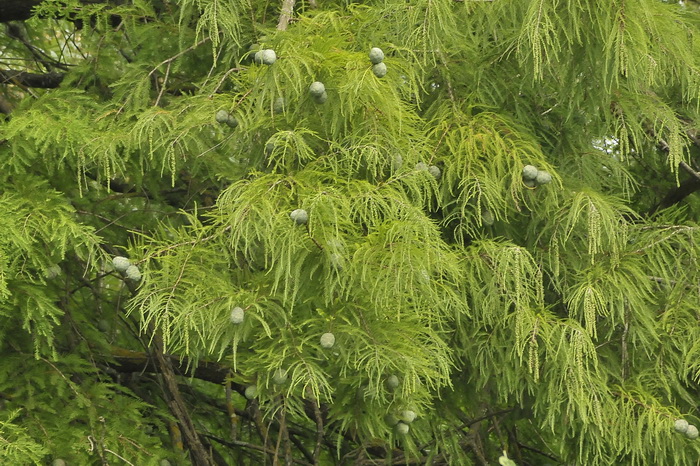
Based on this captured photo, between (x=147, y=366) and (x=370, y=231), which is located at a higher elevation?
(x=370, y=231)

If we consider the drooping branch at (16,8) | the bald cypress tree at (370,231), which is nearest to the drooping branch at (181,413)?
the bald cypress tree at (370,231)

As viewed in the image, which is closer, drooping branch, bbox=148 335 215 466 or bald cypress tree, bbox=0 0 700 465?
bald cypress tree, bbox=0 0 700 465

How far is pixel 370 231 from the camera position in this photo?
2078 mm

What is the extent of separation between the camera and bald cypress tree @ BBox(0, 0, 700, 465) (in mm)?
2098

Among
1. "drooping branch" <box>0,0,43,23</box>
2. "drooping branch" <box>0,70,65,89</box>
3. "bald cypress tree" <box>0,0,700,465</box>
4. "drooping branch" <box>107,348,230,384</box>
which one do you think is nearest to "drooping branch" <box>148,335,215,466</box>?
"bald cypress tree" <box>0,0,700,465</box>

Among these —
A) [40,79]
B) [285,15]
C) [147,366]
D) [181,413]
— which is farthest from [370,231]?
[40,79]

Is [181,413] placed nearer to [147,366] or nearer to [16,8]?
[147,366]

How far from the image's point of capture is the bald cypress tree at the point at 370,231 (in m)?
2.10

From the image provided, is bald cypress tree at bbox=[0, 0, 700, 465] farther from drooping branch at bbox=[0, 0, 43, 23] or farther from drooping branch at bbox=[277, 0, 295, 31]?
drooping branch at bbox=[0, 0, 43, 23]

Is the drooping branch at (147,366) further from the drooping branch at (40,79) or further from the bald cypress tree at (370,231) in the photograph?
the drooping branch at (40,79)

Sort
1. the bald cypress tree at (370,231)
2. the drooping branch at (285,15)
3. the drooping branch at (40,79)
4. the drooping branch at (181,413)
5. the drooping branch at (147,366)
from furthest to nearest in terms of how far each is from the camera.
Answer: the drooping branch at (40,79) < the drooping branch at (147,366) < the drooping branch at (181,413) < the drooping branch at (285,15) < the bald cypress tree at (370,231)

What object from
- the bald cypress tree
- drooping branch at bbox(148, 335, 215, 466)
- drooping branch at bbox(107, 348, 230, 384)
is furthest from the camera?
drooping branch at bbox(107, 348, 230, 384)

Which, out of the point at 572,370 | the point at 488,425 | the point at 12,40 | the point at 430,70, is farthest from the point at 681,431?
the point at 12,40

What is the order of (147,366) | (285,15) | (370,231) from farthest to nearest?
(147,366) < (285,15) < (370,231)
